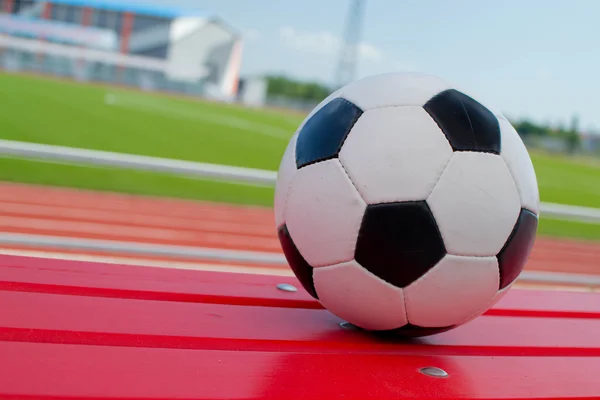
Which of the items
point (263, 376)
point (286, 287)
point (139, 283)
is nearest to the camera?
point (263, 376)

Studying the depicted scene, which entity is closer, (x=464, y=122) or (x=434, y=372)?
(x=434, y=372)

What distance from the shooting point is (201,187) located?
7.87 metres

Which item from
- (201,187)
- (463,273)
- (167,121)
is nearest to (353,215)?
(463,273)

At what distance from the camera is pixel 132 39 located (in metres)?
60.2

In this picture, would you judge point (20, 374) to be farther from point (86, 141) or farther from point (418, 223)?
point (86, 141)

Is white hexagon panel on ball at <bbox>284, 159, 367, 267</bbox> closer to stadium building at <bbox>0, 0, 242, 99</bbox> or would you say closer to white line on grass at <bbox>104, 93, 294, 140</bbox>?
white line on grass at <bbox>104, 93, 294, 140</bbox>

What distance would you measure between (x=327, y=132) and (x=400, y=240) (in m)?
0.32

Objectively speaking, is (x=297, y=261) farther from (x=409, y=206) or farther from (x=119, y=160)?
(x=119, y=160)

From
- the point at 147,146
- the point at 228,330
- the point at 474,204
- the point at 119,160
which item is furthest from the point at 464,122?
the point at 147,146

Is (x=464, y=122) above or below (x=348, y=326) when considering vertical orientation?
above

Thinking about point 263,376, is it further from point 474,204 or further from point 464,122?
point 464,122

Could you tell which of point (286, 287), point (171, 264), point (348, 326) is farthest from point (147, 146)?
point (348, 326)

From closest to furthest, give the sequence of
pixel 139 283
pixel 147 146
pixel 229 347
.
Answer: pixel 229 347 → pixel 139 283 → pixel 147 146

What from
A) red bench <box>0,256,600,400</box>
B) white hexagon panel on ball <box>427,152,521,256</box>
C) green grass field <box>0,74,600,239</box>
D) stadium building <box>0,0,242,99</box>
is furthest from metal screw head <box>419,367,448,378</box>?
stadium building <box>0,0,242,99</box>
